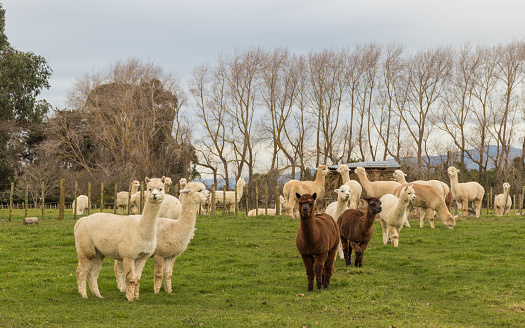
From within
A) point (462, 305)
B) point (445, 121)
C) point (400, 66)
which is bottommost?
point (462, 305)

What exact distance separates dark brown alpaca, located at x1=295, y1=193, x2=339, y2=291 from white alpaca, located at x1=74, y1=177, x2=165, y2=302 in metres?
2.33

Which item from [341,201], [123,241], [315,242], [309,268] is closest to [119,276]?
[123,241]

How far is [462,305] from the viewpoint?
819cm

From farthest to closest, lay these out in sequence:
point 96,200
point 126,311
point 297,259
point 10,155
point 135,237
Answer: point 96,200, point 10,155, point 297,259, point 135,237, point 126,311

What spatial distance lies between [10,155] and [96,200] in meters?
8.88

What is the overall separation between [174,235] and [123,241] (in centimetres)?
88

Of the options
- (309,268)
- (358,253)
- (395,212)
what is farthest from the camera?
(395,212)

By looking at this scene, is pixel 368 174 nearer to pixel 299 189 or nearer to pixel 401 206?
pixel 299 189

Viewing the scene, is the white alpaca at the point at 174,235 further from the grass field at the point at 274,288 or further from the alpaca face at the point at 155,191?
the alpaca face at the point at 155,191

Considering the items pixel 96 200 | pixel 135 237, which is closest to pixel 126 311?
pixel 135 237

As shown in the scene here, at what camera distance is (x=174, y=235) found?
841cm

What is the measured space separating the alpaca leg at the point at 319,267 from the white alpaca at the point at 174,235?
2.14m

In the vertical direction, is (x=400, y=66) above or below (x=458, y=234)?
above

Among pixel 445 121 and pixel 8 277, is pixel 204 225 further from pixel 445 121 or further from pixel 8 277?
pixel 445 121
